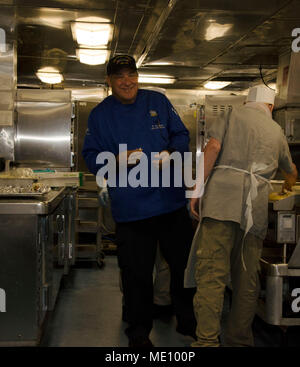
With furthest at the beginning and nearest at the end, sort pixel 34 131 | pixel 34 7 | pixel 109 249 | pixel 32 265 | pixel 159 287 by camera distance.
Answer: pixel 109 249 → pixel 34 131 → pixel 34 7 → pixel 159 287 → pixel 32 265

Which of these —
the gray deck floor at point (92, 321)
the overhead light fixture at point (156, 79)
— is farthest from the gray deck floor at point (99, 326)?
the overhead light fixture at point (156, 79)

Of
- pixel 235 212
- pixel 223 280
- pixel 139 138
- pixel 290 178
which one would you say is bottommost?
pixel 223 280

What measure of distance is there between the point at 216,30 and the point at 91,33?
3.81 ft

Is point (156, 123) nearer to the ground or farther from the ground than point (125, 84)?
nearer to the ground

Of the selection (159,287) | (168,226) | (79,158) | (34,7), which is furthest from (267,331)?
(79,158)

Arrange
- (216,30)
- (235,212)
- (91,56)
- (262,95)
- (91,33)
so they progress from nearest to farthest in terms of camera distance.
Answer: (235,212)
(262,95)
(216,30)
(91,33)
(91,56)

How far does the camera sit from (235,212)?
2498 millimetres

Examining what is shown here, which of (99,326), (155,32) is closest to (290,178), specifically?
(99,326)

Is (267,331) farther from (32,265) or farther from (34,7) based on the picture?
(34,7)

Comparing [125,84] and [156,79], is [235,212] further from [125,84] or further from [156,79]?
[156,79]

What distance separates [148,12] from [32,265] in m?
2.51

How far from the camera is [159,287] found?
3.46m

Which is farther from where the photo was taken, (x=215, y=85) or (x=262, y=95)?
(x=215, y=85)

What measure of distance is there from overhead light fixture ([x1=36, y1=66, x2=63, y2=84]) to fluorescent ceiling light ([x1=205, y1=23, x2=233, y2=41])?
254 cm
